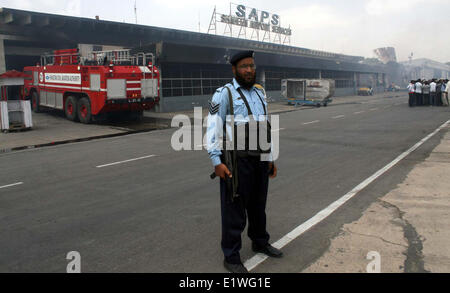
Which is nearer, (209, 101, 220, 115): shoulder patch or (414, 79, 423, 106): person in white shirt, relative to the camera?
(209, 101, 220, 115): shoulder patch

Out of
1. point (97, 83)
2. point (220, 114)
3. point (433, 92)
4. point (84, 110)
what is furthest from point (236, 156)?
point (433, 92)

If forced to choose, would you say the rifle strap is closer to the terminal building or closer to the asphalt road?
the asphalt road

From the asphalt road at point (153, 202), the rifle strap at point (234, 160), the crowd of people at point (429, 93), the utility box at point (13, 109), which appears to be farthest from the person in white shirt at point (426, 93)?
the rifle strap at point (234, 160)

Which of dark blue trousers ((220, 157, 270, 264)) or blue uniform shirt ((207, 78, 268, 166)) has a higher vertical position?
blue uniform shirt ((207, 78, 268, 166))

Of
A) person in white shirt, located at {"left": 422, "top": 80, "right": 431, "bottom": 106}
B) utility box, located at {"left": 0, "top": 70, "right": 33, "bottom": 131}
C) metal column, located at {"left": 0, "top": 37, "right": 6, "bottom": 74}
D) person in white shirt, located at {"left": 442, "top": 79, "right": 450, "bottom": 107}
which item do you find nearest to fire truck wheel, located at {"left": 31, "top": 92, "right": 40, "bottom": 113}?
metal column, located at {"left": 0, "top": 37, "right": 6, "bottom": 74}

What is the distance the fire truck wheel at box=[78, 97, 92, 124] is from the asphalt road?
5.36 meters

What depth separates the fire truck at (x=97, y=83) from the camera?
15.4 meters

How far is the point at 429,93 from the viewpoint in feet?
82.7

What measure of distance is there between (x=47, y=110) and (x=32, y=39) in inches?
228

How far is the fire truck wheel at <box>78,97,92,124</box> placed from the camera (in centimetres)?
1625

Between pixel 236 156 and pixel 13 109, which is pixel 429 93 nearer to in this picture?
pixel 13 109

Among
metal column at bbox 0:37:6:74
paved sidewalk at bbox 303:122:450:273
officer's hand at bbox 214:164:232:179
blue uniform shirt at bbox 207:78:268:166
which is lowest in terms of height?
paved sidewalk at bbox 303:122:450:273
